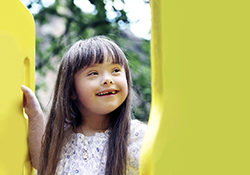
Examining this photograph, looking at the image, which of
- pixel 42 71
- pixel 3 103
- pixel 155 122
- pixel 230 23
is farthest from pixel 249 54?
pixel 42 71

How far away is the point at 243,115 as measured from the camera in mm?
425

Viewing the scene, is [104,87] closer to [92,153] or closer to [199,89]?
[92,153]

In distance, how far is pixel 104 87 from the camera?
118cm

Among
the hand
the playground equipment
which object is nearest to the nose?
the hand

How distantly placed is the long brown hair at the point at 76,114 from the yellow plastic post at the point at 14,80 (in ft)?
0.28

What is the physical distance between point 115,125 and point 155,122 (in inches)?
28.9

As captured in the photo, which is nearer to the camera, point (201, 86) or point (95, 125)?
point (201, 86)

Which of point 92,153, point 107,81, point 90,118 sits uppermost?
point 107,81

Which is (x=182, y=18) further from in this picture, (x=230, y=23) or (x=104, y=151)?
(x=104, y=151)

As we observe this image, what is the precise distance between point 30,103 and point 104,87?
313 millimetres

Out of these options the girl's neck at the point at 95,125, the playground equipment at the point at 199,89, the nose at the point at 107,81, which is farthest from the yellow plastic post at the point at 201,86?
the girl's neck at the point at 95,125

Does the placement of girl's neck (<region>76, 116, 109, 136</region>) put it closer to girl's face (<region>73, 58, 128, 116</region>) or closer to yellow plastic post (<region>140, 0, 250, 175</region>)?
girl's face (<region>73, 58, 128, 116</region>)

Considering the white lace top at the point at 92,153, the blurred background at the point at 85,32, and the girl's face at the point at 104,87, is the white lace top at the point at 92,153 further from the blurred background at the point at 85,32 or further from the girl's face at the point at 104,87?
the blurred background at the point at 85,32

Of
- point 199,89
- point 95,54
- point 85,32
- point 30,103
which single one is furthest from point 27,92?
point 85,32
